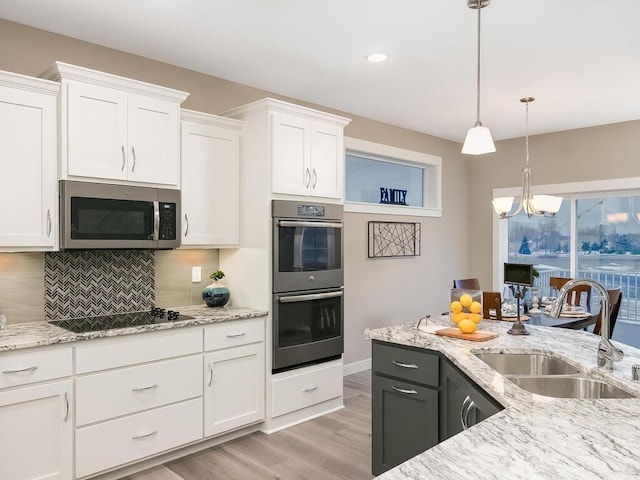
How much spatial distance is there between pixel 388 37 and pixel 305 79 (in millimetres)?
1016

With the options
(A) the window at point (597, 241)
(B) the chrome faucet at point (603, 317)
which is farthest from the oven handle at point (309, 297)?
(A) the window at point (597, 241)

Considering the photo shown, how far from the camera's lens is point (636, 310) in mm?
5543

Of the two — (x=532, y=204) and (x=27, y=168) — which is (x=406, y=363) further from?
(x=532, y=204)

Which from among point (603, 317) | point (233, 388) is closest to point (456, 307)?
point (603, 317)

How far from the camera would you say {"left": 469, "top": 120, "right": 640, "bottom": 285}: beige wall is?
5.45 m

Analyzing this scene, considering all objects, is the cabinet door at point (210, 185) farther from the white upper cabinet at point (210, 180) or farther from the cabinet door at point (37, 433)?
the cabinet door at point (37, 433)

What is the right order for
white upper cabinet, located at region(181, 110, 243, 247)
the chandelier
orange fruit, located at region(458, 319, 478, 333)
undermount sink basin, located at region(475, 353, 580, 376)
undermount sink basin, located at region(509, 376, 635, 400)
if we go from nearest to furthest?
undermount sink basin, located at region(509, 376, 635, 400) < undermount sink basin, located at region(475, 353, 580, 376) < orange fruit, located at region(458, 319, 478, 333) < white upper cabinet, located at region(181, 110, 243, 247) < the chandelier

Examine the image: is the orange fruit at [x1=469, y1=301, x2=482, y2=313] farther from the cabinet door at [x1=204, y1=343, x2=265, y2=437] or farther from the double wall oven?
the cabinet door at [x1=204, y1=343, x2=265, y2=437]

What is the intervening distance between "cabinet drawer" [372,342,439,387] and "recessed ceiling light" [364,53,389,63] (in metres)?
2.02

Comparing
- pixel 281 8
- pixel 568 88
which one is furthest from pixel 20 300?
pixel 568 88

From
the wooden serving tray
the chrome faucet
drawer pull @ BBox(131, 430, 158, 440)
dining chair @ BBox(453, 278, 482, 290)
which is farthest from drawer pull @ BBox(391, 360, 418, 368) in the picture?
dining chair @ BBox(453, 278, 482, 290)

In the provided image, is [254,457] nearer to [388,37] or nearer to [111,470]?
[111,470]

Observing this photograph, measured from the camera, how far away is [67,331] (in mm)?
2775

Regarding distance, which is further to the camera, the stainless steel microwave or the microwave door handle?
the microwave door handle
